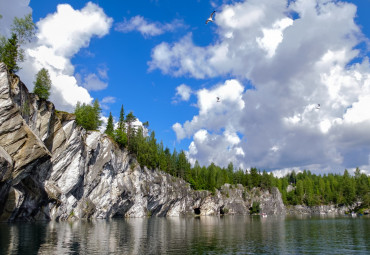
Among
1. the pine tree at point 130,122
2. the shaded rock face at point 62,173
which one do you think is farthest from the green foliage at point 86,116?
the pine tree at point 130,122

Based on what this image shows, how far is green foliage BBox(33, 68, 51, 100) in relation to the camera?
70438 mm

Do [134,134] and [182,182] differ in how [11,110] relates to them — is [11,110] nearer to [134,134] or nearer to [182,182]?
[134,134]

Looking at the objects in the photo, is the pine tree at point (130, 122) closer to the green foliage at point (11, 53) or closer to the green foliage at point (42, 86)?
the green foliage at point (42, 86)

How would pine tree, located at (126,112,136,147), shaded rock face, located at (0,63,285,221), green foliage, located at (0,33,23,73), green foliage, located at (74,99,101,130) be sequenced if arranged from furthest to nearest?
pine tree, located at (126,112,136,147) → green foliage, located at (74,99,101,130) → green foliage, located at (0,33,23,73) → shaded rock face, located at (0,63,285,221)

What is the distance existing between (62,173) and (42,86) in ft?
78.4

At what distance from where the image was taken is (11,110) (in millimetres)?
48750

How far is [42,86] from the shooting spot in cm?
7131

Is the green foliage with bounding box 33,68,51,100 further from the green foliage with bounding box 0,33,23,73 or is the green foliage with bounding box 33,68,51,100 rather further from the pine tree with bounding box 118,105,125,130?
the pine tree with bounding box 118,105,125,130

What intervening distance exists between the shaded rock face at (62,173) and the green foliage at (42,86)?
3.44 meters

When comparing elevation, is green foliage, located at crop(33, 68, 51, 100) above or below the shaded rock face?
above

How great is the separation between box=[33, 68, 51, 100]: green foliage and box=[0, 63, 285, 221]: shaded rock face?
344 cm

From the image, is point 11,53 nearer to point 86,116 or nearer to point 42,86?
point 42,86

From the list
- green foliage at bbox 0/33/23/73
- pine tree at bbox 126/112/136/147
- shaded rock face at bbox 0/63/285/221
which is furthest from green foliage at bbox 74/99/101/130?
green foliage at bbox 0/33/23/73

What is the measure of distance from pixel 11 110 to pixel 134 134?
78812 millimetres
